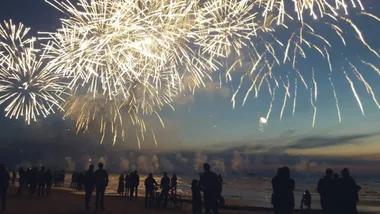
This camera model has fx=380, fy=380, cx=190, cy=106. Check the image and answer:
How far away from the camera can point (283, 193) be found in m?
8.21

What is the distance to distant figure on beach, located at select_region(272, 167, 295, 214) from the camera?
8.16m

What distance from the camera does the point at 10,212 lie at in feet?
39.0

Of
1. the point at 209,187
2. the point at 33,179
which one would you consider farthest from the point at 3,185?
the point at 33,179

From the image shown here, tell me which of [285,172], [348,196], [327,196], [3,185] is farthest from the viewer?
[3,185]

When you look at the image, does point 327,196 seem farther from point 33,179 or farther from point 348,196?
point 33,179

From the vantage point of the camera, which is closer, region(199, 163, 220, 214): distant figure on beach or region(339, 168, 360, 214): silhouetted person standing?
region(339, 168, 360, 214): silhouetted person standing

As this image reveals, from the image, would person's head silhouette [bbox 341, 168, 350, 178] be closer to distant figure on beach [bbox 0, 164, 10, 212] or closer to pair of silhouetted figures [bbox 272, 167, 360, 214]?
pair of silhouetted figures [bbox 272, 167, 360, 214]

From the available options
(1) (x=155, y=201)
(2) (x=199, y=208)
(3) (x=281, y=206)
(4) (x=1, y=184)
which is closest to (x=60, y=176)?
(1) (x=155, y=201)

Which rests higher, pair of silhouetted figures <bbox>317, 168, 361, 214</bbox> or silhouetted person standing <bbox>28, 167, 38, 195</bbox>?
pair of silhouetted figures <bbox>317, 168, 361, 214</bbox>

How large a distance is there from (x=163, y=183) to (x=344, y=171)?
Result: 867 cm

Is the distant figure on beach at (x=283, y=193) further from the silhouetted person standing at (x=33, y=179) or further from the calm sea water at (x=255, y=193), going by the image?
the calm sea water at (x=255, y=193)

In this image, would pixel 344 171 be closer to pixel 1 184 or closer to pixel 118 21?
pixel 118 21

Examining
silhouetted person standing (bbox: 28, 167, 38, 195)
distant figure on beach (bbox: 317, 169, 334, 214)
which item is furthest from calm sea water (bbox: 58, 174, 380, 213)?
distant figure on beach (bbox: 317, 169, 334, 214)

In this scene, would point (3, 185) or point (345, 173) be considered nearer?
point (345, 173)
